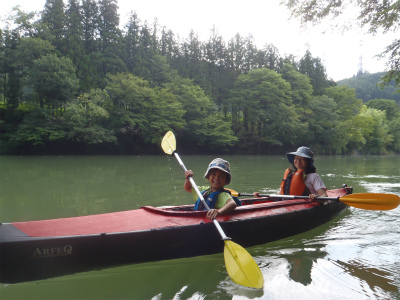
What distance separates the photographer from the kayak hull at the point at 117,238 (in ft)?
7.85

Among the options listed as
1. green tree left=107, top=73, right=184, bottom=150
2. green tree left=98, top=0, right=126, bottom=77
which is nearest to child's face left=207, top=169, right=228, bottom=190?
green tree left=107, top=73, right=184, bottom=150

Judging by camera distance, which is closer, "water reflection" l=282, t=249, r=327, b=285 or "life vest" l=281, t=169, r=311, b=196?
"water reflection" l=282, t=249, r=327, b=285

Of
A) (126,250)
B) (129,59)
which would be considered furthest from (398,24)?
(129,59)

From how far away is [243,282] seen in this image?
269 centimetres

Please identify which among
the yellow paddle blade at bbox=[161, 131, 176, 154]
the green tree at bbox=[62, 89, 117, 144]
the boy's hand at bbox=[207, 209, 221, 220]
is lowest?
the boy's hand at bbox=[207, 209, 221, 220]

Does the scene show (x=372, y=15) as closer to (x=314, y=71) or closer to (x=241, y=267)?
(x=241, y=267)

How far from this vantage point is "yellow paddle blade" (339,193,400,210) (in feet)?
12.9

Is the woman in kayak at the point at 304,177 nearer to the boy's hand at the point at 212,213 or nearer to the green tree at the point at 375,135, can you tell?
the boy's hand at the point at 212,213

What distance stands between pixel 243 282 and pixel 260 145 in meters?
27.2

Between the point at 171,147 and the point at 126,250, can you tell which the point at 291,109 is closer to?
the point at 171,147

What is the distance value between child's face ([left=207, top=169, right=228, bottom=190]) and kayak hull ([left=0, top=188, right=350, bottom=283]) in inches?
14.3

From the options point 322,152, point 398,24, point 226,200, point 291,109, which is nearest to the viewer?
point 226,200

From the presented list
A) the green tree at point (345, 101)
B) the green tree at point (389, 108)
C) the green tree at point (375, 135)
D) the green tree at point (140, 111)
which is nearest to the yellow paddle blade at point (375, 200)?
the green tree at point (140, 111)

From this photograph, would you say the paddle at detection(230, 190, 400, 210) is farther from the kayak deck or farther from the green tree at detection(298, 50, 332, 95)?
the green tree at detection(298, 50, 332, 95)
